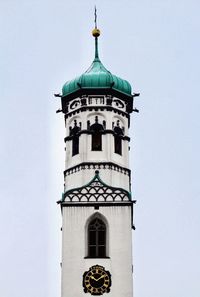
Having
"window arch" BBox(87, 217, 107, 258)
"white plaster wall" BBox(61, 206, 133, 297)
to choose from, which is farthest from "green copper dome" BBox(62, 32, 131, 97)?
"window arch" BBox(87, 217, 107, 258)

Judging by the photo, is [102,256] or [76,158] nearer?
[102,256]

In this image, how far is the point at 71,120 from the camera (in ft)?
128

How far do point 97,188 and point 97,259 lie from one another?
303cm

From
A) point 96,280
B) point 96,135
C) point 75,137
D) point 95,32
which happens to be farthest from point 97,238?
point 95,32

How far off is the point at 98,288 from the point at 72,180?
5085 mm

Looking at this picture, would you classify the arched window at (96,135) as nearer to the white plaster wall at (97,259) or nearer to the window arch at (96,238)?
the white plaster wall at (97,259)

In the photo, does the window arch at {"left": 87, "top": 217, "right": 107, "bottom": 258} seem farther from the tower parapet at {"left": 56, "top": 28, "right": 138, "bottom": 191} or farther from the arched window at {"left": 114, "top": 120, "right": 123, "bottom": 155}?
the arched window at {"left": 114, "top": 120, "right": 123, "bottom": 155}

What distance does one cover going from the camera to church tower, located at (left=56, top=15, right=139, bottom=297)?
34750 mm

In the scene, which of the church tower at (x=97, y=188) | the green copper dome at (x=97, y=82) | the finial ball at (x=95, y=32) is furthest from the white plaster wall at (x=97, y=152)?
the finial ball at (x=95, y=32)

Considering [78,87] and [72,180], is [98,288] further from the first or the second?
[78,87]

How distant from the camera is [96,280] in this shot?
34.6 meters

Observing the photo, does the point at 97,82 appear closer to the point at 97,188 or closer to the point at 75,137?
the point at 75,137

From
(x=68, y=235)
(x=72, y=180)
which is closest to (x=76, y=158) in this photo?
(x=72, y=180)

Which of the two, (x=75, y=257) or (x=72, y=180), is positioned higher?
(x=72, y=180)
